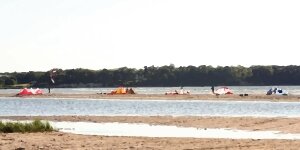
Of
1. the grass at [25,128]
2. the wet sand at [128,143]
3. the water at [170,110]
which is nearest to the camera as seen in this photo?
the wet sand at [128,143]

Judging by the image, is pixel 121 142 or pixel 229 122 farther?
pixel 229 122

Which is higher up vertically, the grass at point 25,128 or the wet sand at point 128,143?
the grass at point 25,128

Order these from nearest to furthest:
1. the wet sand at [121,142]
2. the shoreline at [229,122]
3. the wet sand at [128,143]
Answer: the wet sand at [128,143]
the wet sand at [121,142]
the shoreline at [229,122]

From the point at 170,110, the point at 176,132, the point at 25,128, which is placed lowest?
the point at 176,132

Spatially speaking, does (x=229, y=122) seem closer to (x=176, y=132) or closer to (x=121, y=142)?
(x=176, y=132)

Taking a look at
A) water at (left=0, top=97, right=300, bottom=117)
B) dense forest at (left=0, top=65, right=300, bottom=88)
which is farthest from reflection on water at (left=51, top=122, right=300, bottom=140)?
dense forest at (left=0, top=65, right=300, bottom=88)

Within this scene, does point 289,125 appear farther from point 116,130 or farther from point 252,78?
point 252,78

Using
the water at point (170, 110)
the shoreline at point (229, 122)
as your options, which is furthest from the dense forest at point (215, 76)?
the shoreline at point (229, 122)

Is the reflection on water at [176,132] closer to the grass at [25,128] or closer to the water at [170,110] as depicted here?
the grass at [25,128]

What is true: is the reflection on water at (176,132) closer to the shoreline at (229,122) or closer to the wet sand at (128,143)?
the shoreline at (229,122)

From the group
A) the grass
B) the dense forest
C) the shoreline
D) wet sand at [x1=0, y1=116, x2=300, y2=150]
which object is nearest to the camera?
wet sand at [x1=0, y1=116, x2=300, y2=150]

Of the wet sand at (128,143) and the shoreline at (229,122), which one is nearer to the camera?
the wet sand at (128,143)

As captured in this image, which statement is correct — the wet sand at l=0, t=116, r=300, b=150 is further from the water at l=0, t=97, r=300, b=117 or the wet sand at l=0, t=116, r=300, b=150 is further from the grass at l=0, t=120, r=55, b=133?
the water at l=0, t=97, r=300, b=117

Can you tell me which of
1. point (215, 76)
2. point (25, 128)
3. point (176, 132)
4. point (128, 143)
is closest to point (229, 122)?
point (176, 132)
